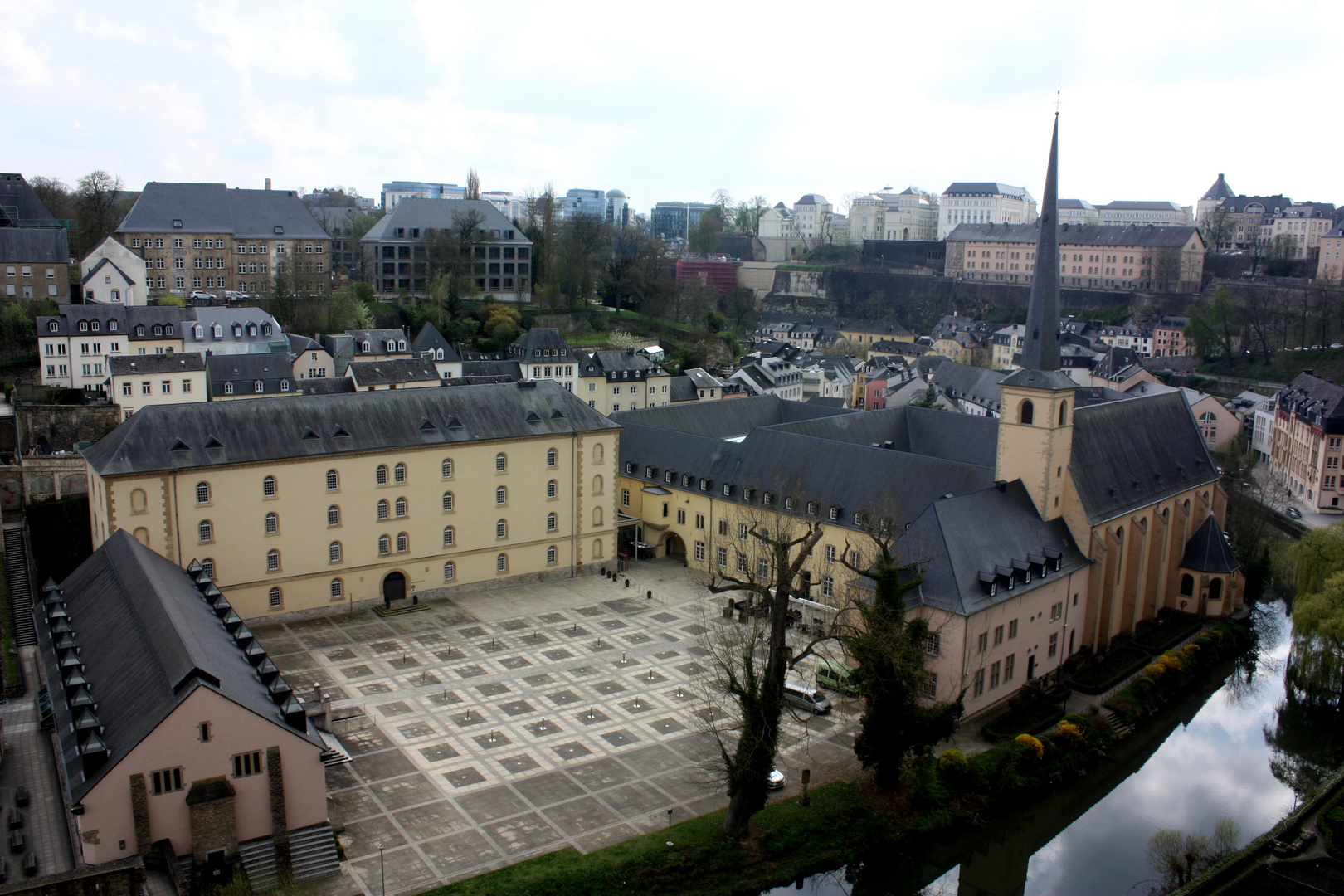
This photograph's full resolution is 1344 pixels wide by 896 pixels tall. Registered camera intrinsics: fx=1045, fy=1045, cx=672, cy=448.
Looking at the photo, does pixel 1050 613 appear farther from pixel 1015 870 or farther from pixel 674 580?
pixel 674 580

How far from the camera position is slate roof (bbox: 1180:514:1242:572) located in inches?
1925

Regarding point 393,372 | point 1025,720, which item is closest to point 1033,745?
point 1025,720

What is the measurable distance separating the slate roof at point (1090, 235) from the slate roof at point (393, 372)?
79076 millimetres

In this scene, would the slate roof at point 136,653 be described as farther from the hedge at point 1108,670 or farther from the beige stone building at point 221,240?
the beige stone building at point 221,240

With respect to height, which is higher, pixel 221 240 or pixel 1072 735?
pixel 221 240

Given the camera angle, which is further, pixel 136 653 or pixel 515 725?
pixel 515 725

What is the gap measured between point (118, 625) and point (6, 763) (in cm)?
517

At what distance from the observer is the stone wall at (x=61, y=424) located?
53.3 m

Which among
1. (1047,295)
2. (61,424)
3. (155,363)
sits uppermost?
(1047,295)

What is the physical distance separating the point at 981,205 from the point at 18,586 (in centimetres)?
16800

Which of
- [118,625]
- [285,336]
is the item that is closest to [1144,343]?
[285,336]

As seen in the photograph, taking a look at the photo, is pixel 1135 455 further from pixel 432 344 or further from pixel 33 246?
pixel 33 246

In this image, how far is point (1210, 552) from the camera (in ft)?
161

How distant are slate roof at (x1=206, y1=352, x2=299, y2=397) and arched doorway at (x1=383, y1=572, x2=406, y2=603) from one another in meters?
24.9
